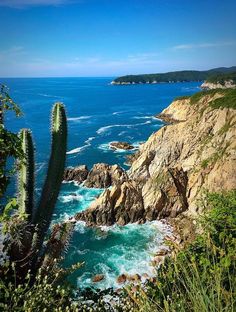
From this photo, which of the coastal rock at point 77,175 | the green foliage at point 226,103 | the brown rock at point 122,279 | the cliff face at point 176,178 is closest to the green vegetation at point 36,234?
the brown rock at point 122,279

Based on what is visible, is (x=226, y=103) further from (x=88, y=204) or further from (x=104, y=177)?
(x=88, y=204)

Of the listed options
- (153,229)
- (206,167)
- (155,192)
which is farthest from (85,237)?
(206,167)

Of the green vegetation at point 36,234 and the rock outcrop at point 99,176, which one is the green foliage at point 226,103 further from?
the green vegetation at point 36,234

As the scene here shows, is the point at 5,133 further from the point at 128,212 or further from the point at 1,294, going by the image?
the point at 128,212

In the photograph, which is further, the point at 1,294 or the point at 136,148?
the point at 136,148

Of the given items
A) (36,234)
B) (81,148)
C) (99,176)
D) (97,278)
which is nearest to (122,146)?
(81,148)
